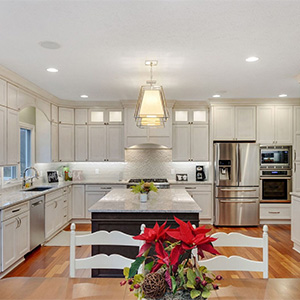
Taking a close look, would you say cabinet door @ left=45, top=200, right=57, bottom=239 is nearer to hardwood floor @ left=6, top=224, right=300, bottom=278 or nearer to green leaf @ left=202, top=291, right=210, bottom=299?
hardwood floor @ left=6, top=224, right=300, bottom=278

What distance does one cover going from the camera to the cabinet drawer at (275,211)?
5836 millimetres

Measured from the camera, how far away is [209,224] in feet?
19.4

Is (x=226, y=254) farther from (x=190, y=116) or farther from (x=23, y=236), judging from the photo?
(x=190, y=116)

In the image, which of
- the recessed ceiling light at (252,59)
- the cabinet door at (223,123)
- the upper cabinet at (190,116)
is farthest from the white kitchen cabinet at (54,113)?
the recessed ceiling light at (252,59)

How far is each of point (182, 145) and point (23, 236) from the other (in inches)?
142

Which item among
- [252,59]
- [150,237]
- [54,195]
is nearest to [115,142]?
[54,195]

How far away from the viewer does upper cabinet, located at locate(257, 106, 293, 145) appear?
19.4 ft

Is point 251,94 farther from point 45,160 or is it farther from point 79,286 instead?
point 79,286

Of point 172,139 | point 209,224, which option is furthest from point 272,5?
point 209,224

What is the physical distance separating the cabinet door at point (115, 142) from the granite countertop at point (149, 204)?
2120 mm

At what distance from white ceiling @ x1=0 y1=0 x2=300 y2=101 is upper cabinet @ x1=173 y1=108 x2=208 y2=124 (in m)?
1.51

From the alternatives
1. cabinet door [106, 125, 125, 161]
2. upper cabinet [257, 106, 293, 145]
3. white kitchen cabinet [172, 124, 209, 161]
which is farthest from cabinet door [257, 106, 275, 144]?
cabinet door [106, 125, 125, 161]

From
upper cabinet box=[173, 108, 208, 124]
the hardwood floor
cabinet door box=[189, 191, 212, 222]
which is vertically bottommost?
the hardwood floor

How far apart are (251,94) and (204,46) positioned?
287 cm
